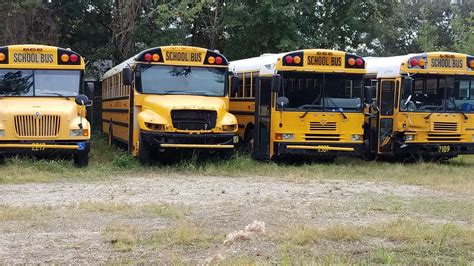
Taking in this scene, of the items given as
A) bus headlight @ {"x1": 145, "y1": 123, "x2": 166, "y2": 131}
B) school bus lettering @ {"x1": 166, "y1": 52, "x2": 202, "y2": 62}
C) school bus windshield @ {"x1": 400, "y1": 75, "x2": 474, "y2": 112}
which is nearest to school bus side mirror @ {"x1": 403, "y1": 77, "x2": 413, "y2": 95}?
school bus windshield @ {"x1": 400, "y1": 75, "x2": 474, "y2": 112}

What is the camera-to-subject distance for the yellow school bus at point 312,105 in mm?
14500

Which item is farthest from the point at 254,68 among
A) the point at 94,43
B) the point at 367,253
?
the point at 94,43

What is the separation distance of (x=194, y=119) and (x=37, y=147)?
3.30 metres

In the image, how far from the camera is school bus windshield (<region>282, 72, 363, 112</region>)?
1462cm

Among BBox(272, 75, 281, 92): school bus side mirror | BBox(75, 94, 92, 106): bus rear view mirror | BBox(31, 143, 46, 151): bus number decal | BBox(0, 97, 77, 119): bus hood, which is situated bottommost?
BBox(31, 143, 46, 151): bus number decal

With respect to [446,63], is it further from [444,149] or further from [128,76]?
[128,76]

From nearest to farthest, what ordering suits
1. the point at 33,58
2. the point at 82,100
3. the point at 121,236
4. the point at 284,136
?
the point at 121,236
the point at 82,100
the point at 33,58
the point at 284,136

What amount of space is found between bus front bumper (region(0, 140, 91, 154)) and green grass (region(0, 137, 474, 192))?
0.23m

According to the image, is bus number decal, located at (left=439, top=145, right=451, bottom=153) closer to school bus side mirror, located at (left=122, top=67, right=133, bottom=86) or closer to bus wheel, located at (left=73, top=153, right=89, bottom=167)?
school bus side mirror, located at (left=122, top=67, right=133, bottom=86)

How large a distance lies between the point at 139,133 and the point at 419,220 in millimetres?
7437

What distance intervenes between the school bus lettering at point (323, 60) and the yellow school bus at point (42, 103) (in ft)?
17.1

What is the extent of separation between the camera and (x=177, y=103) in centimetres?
1360

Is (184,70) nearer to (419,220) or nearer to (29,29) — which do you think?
(419,220)

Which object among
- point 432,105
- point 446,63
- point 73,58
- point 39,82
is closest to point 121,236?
point 39,82
